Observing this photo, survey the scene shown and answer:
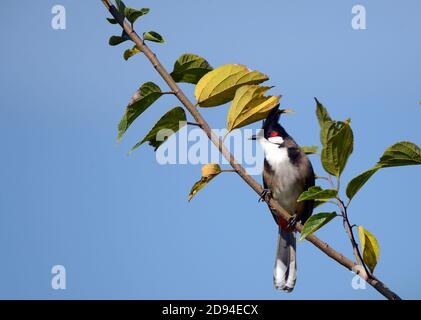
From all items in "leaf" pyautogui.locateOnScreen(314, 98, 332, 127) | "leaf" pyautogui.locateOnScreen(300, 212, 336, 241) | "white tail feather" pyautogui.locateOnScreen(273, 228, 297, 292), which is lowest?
"white tail feather" pyautogui.locateOnScreen(273, 228, 297, 292)

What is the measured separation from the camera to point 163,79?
146 cm

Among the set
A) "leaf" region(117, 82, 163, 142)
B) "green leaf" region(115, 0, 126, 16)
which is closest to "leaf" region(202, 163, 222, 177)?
"leaf" region(117, 82, 163, 142)

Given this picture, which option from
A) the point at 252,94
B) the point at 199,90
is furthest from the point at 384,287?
the point at 199,90

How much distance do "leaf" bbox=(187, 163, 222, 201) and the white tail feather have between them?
187cm

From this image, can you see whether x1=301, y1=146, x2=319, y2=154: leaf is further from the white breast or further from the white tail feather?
the white breast

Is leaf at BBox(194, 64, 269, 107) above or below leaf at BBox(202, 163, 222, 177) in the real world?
above

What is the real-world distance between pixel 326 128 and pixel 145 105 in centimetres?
48

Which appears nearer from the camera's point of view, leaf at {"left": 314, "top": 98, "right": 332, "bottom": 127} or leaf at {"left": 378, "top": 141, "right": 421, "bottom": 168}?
leaf at {"left": 378, "top": 141, "right": 421, "bottom": 168}

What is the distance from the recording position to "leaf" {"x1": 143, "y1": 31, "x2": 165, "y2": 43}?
1627 mm

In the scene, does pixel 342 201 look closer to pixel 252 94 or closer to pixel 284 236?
pixel 252 94

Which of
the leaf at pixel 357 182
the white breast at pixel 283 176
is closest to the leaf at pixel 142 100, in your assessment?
the leaf at pixel 357 182

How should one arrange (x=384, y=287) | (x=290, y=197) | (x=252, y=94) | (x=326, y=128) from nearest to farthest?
(x=384, y=287)
(x=326, y=128)
(x=252, y=94)
(x=290, y=197)

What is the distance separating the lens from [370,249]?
1528 mm

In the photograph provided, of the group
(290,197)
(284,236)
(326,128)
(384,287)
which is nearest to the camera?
(384,287)
